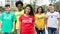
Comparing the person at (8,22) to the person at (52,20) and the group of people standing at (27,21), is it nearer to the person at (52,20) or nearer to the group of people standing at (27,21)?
the group of people standing at (27,21)

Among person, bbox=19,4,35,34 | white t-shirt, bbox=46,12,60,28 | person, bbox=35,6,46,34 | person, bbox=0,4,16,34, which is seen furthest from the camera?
person, bbox=35,6,46,34

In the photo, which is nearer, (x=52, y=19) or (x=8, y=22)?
(x=8, y=22)

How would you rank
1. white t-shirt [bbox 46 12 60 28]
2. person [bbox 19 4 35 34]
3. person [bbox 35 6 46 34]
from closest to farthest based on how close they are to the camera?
person [bbox 19 4 35 34] → white t-shirt [bbox 46 12 60 28] → person [bbox 35 6 46 34]

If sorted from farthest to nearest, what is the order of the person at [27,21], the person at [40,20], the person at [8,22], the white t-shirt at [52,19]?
the person at [40,20] < the white t-shirt at [52,19] < the person at [8,22] < the person at [27,21]

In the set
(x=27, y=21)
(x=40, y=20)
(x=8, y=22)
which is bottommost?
(x=40, y=20)

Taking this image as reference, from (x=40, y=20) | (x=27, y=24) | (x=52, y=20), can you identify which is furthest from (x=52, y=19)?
(x=27, y=24)

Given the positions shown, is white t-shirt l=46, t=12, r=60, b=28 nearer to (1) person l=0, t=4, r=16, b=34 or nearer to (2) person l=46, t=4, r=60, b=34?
(2) person l=46, t=4, r=60, b=34

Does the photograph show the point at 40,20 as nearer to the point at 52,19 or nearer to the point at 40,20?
the point at 40,20

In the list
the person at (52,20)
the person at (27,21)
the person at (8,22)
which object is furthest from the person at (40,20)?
the person at (27,21)

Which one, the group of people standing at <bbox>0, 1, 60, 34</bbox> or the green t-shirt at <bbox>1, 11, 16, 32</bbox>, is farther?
the green t-shirt at <bbox>1, 11, 16, 32</bbox>

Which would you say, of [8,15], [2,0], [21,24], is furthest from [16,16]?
[2,0]

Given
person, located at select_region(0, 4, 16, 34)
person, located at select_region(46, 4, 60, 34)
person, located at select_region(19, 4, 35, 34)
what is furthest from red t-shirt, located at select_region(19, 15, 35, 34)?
person, located at select_region(46, 4, 60, 34)

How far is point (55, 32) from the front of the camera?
7660mm

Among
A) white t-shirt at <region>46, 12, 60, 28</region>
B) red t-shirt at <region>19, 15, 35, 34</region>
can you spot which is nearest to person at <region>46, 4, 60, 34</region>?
white t-shirt at <region>46, 12, 60, 28</region>
